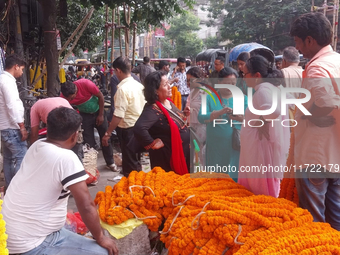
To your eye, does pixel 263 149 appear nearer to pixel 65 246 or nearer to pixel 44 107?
pixel 65 246

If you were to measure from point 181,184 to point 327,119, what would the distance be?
→ 3.57 ft

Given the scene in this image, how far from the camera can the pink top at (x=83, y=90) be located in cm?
507

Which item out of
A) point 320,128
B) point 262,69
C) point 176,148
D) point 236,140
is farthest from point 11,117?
point 320,128

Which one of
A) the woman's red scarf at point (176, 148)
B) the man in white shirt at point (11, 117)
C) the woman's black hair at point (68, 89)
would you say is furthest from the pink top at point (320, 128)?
the man in white shirt at point (11, 117)

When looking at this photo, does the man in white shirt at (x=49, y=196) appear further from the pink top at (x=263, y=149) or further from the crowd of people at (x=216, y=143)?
the pink top at (x=263, y=149)

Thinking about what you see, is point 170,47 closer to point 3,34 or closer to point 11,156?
point 3,34

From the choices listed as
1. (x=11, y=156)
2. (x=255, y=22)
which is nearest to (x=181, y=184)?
(x=11, y=156)

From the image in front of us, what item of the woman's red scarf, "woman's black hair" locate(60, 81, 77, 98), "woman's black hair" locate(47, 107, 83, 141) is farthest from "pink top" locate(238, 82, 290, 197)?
"woman's black hair" locate(60, 81, 77, 98)

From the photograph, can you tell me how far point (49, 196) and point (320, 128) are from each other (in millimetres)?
1734

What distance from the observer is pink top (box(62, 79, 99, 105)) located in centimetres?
507

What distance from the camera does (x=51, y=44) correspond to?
5.77m

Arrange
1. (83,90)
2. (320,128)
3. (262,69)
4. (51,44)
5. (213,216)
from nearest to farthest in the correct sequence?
(213,216) < (320,128) < (262,69) < (83,90) < (51,44)

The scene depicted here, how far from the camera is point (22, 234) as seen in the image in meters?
2.06

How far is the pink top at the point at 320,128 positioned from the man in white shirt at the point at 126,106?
2.47 metres
